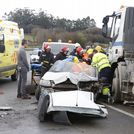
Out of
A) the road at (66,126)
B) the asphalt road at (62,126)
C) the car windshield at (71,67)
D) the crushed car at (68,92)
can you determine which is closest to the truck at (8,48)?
the car windshield at (71,67)

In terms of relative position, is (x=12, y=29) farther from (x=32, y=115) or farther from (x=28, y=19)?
(x=28, y=19)

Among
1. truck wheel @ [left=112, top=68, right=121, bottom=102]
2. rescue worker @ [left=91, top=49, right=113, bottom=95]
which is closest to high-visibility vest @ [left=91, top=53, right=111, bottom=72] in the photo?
rescue worker @ [left=91, top=49, right=113, bottom=95]

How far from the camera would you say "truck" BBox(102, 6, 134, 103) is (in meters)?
12.7

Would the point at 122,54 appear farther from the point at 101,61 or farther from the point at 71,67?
the point at 71,67

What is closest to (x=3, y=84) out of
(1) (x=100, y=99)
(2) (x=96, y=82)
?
(1) (x=100, y=99)

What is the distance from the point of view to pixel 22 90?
1421cm

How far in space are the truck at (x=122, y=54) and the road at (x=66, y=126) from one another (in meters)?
0.71

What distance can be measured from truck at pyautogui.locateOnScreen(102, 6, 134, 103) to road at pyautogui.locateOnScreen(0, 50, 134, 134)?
71 cm

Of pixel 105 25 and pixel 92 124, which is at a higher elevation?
pixel 105 25

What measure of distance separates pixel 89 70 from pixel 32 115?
9.42ft

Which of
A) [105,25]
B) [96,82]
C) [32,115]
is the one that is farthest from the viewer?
[105,25]

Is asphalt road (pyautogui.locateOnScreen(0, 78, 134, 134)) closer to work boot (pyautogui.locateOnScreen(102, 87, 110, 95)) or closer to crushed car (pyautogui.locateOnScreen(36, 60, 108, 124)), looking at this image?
crushed car (pyautogui.locateOnScreen(36, 60, 108, 124))

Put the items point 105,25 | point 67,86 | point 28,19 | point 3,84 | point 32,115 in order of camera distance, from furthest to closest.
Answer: point 28,19 → point 3,84 → point 105,25 → point 67,86 → point 32,115

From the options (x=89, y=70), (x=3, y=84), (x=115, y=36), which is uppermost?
(x=115, y=36)
